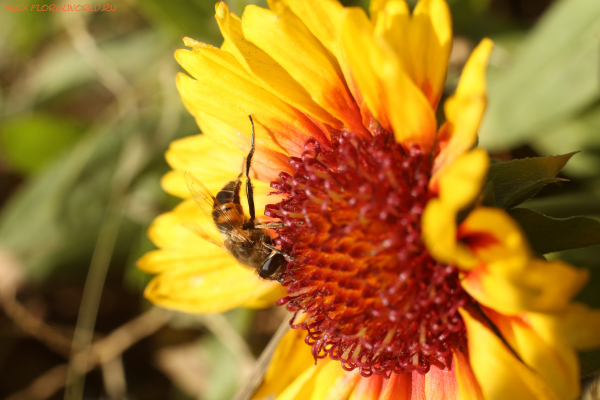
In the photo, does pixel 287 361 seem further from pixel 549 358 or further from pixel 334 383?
pixel 549 358

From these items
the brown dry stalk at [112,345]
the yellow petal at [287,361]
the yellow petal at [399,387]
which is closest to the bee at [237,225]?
the yellow petal at [287,361]

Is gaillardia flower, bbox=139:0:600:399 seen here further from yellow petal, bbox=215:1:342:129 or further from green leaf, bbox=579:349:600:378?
green leaf, bbox=579:349:600:378

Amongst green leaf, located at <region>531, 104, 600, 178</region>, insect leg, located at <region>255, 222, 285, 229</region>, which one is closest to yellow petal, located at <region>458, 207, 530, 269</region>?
insect leg, located at <region>255, 222, 285, 229</region>

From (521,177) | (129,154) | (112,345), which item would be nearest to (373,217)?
(521,177)

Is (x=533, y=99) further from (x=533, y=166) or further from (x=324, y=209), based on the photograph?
(x=324, y=209)

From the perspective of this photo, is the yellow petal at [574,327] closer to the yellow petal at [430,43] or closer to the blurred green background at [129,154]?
the yellow petal at [430,43]
